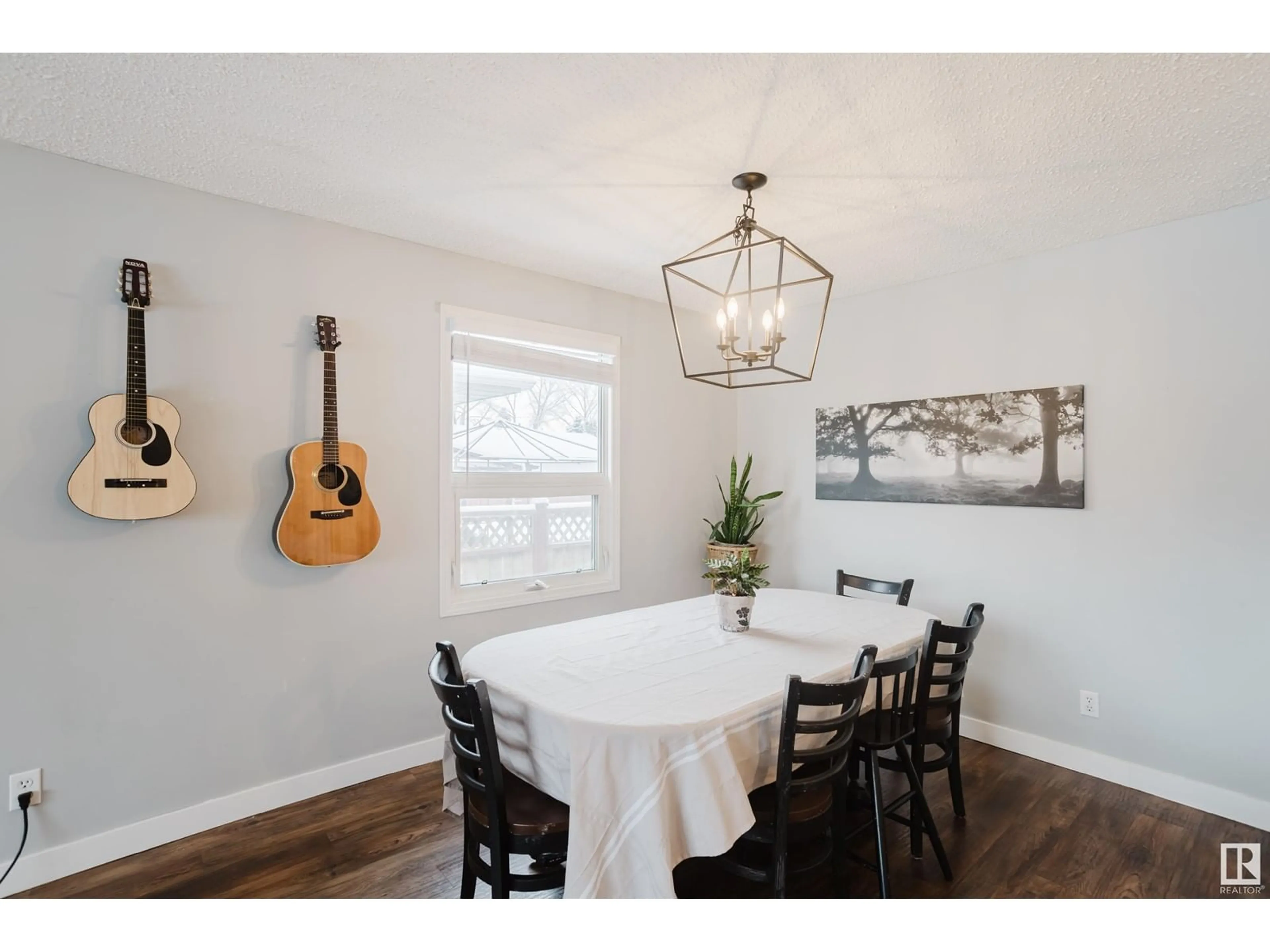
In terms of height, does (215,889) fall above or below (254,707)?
below

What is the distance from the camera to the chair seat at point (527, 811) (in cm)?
154

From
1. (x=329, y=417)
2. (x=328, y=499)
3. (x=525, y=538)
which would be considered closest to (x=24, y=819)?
(x=328, y=499)

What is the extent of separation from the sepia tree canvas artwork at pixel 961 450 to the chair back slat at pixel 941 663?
1.18 m

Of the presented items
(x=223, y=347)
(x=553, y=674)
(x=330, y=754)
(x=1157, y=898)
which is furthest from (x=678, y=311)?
(x=1157, y=898)

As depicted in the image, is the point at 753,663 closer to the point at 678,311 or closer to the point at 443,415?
the point at 443,415

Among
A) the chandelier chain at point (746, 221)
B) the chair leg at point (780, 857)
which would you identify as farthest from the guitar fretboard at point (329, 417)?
the chair leg at point (780, 857)

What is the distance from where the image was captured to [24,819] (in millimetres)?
2018

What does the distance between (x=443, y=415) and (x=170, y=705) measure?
158 cm

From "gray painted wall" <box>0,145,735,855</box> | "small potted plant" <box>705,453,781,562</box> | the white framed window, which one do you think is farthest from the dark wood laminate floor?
"small potted plant" <box>705,453,781,562</box>

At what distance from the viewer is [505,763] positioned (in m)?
1.78

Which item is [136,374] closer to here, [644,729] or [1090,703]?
[644,729]

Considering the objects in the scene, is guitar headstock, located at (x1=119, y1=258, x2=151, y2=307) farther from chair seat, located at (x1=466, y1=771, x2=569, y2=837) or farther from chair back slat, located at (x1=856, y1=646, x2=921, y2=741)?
chair back slat, located at (x1=856, y1=646, x2=921, y2=741)

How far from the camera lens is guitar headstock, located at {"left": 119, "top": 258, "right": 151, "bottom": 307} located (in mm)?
2143

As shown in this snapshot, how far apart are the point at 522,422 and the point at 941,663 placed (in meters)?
2.28
